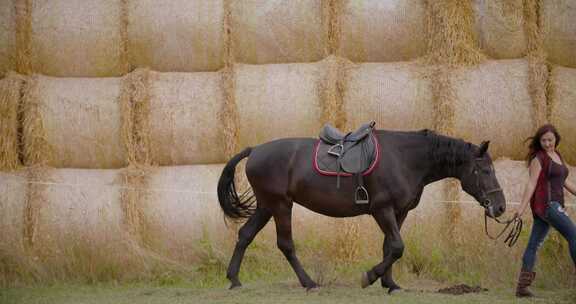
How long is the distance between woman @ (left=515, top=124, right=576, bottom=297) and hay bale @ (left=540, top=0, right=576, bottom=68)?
215cm

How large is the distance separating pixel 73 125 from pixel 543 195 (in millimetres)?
5160

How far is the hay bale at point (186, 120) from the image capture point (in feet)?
32.8

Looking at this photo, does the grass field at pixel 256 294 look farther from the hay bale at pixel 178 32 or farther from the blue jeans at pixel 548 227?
the hay bale at pixel 178 32

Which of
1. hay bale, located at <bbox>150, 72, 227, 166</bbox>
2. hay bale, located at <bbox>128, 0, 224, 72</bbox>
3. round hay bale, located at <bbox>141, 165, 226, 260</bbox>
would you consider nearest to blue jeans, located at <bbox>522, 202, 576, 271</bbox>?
round hay bale, located at <bbox>141, 165, 226, 260</bbox>

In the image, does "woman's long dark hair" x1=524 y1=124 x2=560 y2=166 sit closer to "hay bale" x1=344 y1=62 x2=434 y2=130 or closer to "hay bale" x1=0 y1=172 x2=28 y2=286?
"hay bale" x1=344 y1=62 x2=434 y2=130

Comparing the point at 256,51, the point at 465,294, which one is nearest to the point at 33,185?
the point at 256,51

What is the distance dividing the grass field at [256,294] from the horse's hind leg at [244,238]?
→ 0.15 metres

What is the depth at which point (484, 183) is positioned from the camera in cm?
786

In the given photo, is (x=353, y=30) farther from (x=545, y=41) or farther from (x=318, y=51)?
(x=545, y=41)

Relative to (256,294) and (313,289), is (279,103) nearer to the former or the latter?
(313,289)

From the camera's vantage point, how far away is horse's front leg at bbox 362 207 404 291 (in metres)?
7.72

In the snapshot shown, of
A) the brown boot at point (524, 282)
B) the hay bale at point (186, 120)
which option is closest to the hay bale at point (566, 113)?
the brown boot at point (524, 282)

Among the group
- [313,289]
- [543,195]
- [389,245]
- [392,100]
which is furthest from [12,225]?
[543,195]

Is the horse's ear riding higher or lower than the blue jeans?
higher
